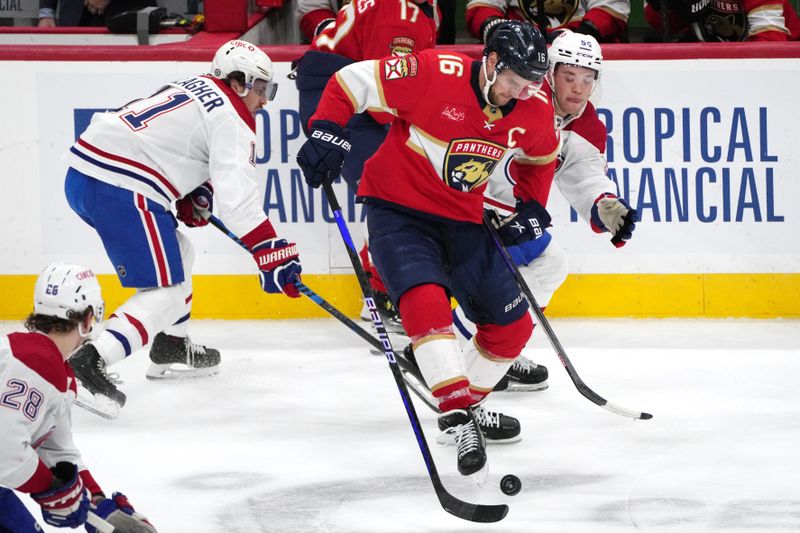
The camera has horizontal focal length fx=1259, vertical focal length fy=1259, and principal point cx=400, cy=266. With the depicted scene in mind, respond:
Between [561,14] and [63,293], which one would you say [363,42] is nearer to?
[561,14]

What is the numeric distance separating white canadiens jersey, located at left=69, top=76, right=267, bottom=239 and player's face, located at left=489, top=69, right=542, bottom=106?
99 centimetres

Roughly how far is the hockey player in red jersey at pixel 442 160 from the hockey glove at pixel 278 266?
45 cm

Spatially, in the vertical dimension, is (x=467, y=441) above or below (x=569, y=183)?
below

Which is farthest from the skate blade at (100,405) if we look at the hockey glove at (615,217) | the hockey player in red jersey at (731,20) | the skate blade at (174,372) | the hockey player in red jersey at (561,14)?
the hockey player in red jersey at (731,20)

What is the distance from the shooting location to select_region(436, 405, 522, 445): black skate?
3633 mm

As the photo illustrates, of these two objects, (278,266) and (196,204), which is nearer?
(278,266)

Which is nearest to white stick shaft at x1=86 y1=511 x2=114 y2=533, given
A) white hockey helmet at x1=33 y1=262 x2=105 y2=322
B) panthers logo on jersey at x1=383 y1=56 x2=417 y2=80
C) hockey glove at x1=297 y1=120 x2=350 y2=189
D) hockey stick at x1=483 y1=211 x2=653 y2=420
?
white hockey helmet at x1=33 y1=262 x2=105 y2=322

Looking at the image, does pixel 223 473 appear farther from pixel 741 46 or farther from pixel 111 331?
pixel 741 46

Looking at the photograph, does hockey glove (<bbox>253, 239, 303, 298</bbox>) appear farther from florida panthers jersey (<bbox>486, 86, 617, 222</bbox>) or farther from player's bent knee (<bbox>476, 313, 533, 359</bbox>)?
florida panthers jersey (<bbox>486, 86, 617, 222</bbox>)

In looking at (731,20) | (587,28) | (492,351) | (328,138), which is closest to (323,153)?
(328,138)

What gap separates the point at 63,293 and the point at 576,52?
6.47 feet

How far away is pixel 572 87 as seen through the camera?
3.90 meters

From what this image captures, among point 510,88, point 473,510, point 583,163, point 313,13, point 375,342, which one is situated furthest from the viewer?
point 313,13

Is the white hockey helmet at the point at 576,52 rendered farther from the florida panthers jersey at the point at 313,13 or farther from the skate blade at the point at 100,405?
the florida panthers jersey at the point at 313,13
